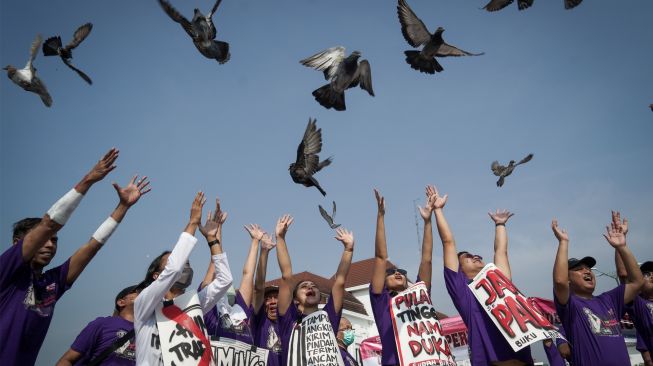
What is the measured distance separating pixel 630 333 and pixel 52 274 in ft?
35.1

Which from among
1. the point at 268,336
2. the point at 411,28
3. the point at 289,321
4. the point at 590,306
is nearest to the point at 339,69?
the point at 411,28

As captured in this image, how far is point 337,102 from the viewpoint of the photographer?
646 cm

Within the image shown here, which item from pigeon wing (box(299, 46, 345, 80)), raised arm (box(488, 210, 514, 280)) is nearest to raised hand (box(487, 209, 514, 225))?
raised arm (box(488, 210, 514, 280))

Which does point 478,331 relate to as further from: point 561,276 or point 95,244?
point 95,244

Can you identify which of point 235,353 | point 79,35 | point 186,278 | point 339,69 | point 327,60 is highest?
point 79,35

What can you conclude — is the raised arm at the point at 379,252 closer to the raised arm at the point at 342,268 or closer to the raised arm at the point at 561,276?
the raised arm at the point at 342,268

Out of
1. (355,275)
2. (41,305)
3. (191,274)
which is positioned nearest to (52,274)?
(41,305)

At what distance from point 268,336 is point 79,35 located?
458cm

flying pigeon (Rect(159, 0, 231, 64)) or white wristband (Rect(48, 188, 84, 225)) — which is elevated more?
flying pigeon (Rect(159, 0, 231, 64))

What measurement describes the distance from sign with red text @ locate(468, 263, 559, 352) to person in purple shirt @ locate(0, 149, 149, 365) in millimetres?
3456

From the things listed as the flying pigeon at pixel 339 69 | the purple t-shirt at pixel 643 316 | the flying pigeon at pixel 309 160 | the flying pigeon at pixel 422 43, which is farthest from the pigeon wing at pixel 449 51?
the purple t-shirt at pixel 643 316

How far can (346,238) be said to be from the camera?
17.9 ft

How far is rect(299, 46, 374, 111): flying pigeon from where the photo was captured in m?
6.59

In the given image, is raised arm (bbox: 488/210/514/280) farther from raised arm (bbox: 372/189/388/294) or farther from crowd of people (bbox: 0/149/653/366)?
raised arm (bbox: 372/189/388/294)
